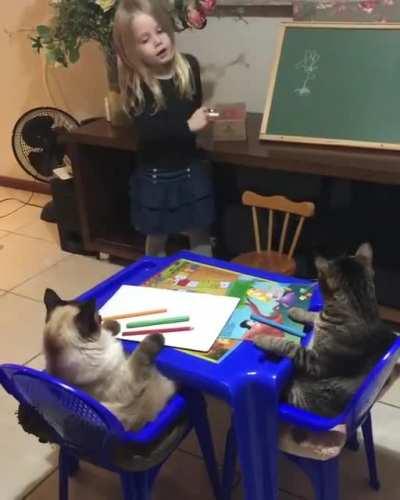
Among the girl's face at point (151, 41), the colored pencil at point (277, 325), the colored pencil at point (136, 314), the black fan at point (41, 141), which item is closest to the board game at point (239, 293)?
the colored pencil at point (277, 325)

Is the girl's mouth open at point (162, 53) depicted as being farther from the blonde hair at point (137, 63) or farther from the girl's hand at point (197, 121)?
the girl's hand at point (197, 121)

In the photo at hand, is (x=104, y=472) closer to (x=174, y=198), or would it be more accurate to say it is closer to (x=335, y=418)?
(x=335, y=418)

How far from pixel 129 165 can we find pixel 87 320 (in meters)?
1.78

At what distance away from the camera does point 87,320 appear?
123 centimetres

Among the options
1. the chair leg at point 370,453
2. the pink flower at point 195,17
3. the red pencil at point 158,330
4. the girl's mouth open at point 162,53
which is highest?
the pink flower at point 195,17

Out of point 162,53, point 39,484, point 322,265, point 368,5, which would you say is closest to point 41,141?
point 162,53

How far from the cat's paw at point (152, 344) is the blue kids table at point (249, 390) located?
15 mm

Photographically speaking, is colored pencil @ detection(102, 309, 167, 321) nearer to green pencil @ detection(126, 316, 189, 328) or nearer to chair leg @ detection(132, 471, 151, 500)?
green pencil @ detection(126, 316, 189, 328)

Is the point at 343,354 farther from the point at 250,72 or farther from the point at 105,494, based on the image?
the point at 250,72

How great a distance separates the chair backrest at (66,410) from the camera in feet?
3.79

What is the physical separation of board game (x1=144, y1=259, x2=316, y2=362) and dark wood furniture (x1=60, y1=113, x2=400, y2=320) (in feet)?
2.27

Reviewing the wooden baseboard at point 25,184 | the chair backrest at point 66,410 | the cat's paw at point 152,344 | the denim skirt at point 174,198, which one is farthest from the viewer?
the wooden baseboard at point 25,184

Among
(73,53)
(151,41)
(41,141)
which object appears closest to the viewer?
(151,41)

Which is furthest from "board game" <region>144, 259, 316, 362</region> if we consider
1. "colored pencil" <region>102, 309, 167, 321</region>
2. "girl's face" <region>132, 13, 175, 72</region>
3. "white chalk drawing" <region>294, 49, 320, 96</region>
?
"white chalk drawing" <region>294, 49, 320, 96</region>
